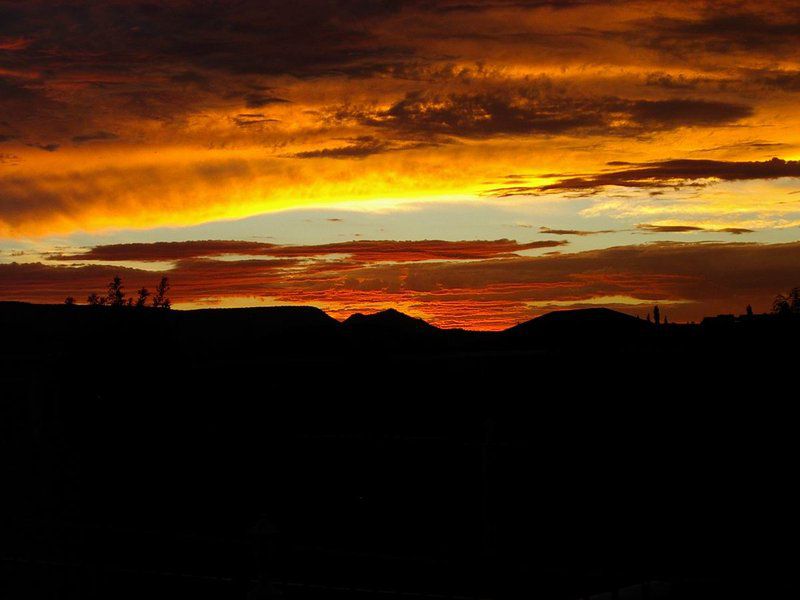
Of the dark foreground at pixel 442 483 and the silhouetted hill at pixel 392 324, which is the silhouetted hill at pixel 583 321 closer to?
the silhouetted hill at pixel 392 324

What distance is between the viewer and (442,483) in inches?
411

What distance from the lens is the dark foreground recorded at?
25.1ft

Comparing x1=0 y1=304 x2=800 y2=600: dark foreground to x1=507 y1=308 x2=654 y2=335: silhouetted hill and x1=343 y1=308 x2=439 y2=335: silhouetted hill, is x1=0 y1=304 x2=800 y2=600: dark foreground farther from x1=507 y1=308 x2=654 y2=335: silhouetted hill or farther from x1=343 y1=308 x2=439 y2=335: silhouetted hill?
x1=343 y1=308 x2=439 y2=335: silhouetted hill

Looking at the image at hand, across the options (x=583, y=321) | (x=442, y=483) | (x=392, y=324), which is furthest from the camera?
(x=392, y=324)

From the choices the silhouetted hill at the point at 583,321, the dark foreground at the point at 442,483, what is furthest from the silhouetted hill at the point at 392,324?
the dark foreground at the point at 442,483

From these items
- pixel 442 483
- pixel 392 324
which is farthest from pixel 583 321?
pixel 392 324

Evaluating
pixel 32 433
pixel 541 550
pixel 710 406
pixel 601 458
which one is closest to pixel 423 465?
pixel 541 550

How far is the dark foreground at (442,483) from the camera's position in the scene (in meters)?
7.64

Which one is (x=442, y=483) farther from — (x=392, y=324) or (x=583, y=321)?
(x=392, y=324)

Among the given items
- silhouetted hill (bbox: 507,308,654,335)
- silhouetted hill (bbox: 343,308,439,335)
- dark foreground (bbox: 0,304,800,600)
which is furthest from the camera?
silhouetted hill (bbox: 343,308,439,335)

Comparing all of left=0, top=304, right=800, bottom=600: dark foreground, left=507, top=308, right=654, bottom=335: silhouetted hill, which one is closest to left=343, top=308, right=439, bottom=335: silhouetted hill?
left=507, top=308, right=654, bottom=335: silhouetted hill

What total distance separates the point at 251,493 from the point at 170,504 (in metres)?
1.42

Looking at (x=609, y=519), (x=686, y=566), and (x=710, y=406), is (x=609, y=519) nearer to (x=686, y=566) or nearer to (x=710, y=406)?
(x=686, y=566)

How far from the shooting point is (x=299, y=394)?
598 inches
